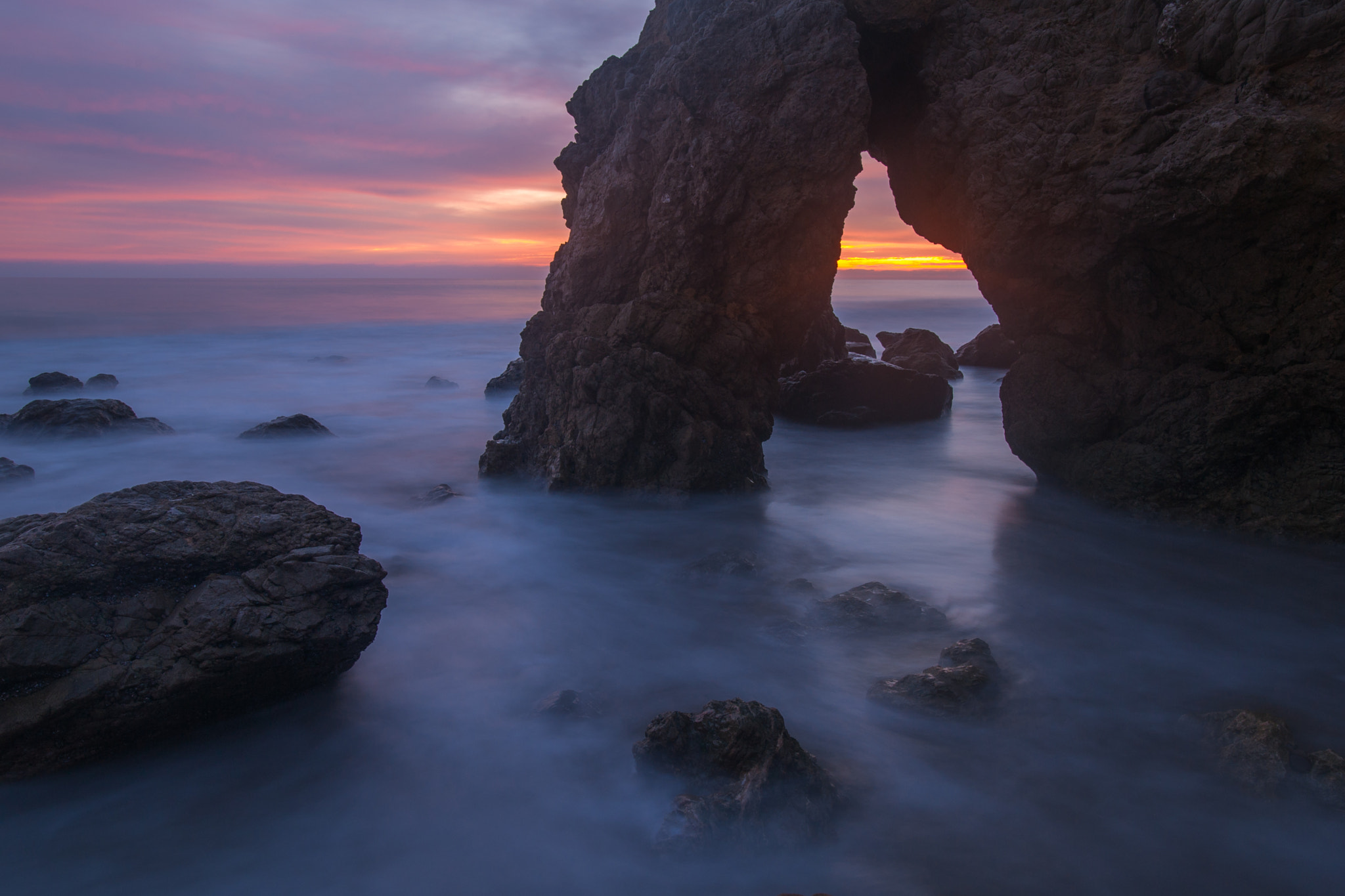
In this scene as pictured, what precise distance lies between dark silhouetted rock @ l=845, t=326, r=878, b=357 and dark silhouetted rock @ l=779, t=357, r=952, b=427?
447cm

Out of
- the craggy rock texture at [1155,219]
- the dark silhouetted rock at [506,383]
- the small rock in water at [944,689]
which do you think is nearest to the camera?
the small rock in water at [944,689]

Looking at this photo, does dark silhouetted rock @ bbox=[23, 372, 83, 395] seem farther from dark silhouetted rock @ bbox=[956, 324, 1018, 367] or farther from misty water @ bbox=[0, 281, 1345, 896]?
dark silhouetted rock @ bbox=[956, 324, 1018, 367]

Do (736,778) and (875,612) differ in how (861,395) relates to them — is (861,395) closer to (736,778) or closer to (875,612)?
(875,612)

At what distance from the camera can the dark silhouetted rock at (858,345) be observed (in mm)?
18688

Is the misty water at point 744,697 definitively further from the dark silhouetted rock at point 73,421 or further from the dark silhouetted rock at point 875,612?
the dark silhouetted rock at point 73,421

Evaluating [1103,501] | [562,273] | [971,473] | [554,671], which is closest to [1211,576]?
[1103,501]

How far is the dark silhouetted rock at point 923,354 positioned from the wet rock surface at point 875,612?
11844mm

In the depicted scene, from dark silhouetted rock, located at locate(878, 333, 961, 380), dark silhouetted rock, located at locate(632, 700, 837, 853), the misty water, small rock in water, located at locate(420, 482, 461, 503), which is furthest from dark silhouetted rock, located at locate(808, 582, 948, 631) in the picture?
dark silhouetted rock, located at locate(878, 333, 961, 380)

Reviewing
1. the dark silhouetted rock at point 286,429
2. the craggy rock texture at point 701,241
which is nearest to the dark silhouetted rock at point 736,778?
the craggy rock texture at point 701,241

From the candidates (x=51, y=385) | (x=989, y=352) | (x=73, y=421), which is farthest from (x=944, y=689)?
(x=51, y=385)

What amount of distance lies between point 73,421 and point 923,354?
51.3 ft

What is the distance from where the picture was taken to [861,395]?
12.8 meters

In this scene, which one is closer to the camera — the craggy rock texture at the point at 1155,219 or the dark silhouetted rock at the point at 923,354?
the craggy rock texture at the point at 1155,219

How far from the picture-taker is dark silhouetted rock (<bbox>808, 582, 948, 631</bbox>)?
5520mm
